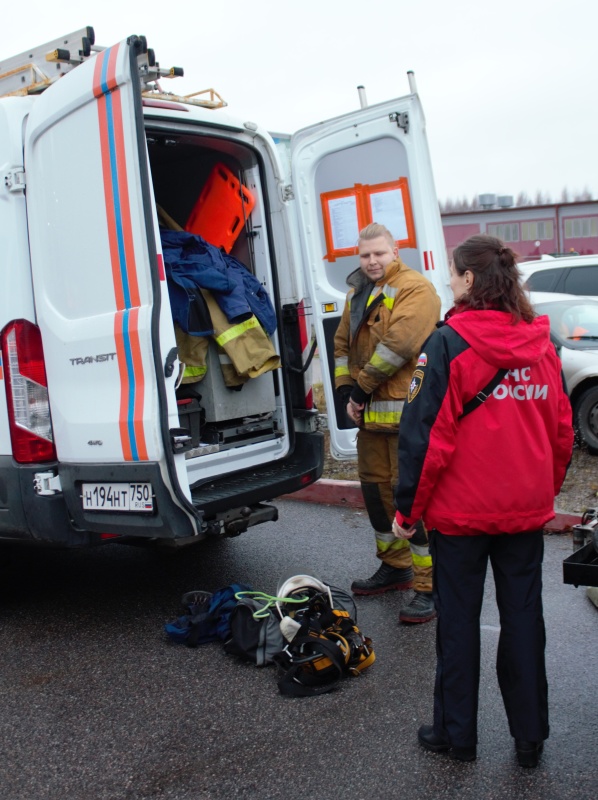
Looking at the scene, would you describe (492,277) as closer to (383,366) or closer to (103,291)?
Answer: (383,366)

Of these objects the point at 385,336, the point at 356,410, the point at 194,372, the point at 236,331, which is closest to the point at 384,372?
the point at 385,336

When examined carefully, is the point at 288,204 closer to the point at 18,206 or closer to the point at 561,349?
the point at 18,206

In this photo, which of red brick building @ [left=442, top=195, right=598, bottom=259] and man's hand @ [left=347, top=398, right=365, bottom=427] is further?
red brick building @ [left=442, top=195, right=598, bottom=259]

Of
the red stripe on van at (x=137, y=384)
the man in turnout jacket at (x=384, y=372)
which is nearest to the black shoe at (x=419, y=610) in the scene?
the man in turnout jacket at (x=384, y=372)

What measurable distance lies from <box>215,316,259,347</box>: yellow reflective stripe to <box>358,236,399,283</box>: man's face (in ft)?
2.35

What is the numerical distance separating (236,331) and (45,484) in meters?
1.31

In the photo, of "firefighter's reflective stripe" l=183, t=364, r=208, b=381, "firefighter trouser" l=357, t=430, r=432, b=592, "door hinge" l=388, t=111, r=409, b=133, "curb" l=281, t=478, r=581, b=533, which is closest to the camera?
"firefighter trouser" l=357, t=430, r=432, b=592

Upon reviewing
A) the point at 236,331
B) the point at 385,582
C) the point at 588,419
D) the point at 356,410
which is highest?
the point at 236,331

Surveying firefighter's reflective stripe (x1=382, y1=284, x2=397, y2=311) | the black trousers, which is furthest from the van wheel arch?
the black trousers

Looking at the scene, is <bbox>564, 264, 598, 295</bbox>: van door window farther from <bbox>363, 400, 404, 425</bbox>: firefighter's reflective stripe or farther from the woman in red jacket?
the woman in red jacket

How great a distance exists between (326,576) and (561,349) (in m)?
3.54

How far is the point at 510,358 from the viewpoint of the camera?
2760 mm

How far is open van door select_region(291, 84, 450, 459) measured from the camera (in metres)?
4.97

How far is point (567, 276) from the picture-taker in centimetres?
866
